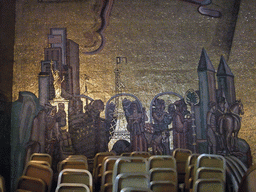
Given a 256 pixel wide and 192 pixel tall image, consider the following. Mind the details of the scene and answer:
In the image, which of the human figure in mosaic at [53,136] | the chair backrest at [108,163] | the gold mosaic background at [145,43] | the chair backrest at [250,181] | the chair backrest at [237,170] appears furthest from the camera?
the gold mosaic background at [145,43]

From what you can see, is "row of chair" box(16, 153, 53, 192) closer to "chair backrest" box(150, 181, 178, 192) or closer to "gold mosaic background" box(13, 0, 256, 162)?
"chair backrest" box(150, 181, 178, 192)

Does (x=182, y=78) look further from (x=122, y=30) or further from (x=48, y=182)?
(x=48, y=182)

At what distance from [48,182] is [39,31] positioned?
203 inches

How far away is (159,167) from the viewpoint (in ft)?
11.7

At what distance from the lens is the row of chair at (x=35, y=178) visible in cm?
302

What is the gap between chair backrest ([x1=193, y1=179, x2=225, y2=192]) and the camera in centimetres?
301

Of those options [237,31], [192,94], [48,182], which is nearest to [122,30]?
[192,94]

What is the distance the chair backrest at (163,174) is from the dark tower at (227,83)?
4309mm

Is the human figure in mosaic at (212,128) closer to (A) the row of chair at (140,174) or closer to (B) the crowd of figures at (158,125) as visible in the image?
(B) the crowd of figures at (158,125)

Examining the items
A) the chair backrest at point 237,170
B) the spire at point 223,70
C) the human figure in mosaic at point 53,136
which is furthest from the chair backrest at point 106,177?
the spire at point 223,70

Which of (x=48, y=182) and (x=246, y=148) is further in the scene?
(x=246, y=148)

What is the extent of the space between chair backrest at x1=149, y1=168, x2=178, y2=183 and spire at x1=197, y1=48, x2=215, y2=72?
4.37m

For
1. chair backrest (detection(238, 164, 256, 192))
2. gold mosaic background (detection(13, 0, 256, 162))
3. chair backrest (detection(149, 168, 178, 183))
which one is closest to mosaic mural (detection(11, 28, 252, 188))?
gold mosaic background (detection(13, 0, 256, 162))

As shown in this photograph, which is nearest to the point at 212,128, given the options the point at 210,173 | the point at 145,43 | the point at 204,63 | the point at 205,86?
the point at 205,86
